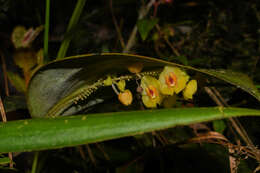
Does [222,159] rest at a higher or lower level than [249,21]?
lower

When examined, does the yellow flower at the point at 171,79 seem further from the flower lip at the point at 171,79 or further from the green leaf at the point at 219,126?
the green leaf at the point at 219,126

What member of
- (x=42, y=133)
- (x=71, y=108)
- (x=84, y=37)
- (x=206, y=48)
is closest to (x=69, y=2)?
(x=84, y=37)

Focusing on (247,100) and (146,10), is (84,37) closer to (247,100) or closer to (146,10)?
(146,10)

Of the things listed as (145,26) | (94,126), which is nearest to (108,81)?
(94,126)

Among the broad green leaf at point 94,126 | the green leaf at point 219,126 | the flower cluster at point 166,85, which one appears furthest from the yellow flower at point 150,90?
the green leaf at point 219,126

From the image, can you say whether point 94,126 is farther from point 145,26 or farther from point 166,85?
point 145,26
